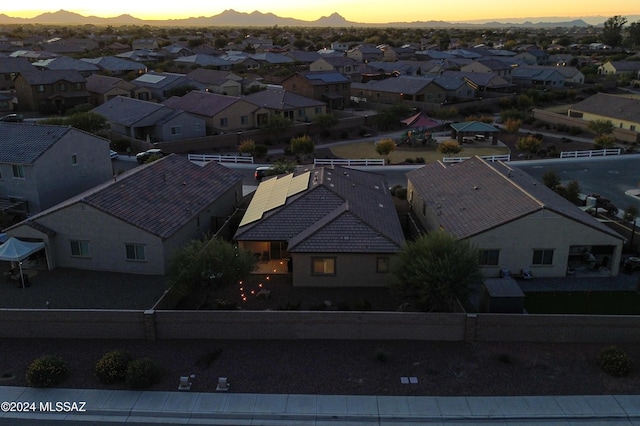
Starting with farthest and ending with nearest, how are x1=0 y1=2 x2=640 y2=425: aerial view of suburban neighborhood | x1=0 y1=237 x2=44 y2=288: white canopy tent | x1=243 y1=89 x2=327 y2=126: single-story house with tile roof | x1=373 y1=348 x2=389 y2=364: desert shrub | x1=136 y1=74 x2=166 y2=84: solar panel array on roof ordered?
x1=136 y1=74 x2=166 y2=84: solar panel array on roof, x1=243 y1=89 x2=327 y2=126: single-story house with tile roof, x1=0 y1=237 x2=44 y2=288: white canopy tent, x1=373 y1=348 x2=389 y2=364: desert shrub, x1=0 y1=2 x2=640 y2=425: aerial view of suburban neighborhood

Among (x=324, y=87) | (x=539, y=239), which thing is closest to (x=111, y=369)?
(x=539, y=239)

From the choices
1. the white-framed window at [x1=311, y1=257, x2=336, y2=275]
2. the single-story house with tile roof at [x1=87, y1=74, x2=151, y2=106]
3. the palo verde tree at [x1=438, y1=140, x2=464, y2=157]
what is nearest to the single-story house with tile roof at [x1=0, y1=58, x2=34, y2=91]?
the single-story house with tile roof at [x1=87, y1=74, x2=151, y2=106]

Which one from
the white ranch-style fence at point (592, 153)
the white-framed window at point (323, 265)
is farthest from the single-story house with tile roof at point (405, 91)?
the white-framed window at point (323, 265)

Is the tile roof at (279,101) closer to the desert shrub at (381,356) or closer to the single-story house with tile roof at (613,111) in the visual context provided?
the single-story house with tile roof at (613,111)

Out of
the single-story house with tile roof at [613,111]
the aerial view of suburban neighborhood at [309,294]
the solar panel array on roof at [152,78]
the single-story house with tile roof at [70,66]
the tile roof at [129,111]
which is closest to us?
the aerial view of suburban neighborhood at [309,294]

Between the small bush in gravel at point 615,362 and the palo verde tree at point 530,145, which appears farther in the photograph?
the palo verde tree at point 530,145

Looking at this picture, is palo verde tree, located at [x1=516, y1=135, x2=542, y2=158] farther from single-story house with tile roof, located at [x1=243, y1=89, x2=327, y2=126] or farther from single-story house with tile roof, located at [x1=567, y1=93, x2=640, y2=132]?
single-story house with tile roof, located at [x1=243, y1=89, x2=327, y2=126]

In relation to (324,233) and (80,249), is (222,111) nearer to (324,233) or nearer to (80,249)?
(80,249)

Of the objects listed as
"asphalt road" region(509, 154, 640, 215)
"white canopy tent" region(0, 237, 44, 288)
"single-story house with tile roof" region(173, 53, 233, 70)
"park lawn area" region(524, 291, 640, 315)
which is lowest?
"asphalt road" region(509, 154, 640, 215)
